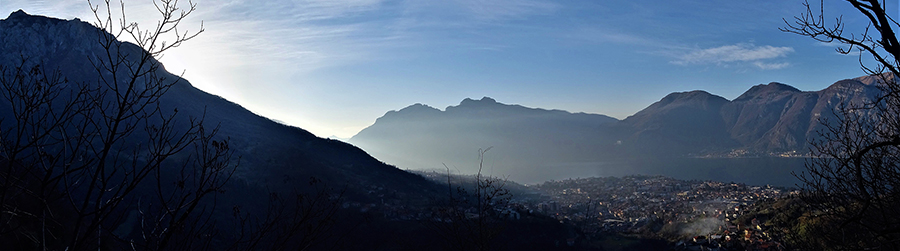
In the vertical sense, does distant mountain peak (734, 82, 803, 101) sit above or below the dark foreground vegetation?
above

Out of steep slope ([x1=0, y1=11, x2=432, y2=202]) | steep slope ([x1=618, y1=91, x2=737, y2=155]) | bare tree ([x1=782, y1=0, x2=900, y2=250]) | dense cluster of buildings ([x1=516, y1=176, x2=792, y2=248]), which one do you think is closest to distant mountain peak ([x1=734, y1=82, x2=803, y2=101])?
steep slope ([x1=618, y1=91, x2=737, y2=155])

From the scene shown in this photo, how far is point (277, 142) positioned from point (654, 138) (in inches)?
6033

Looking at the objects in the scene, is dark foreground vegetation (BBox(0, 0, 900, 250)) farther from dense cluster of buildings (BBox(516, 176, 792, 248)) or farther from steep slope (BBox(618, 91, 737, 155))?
steep slope (BBox(618, 91, 737, 155))

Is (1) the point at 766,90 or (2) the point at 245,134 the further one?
(1) the point at 766,90

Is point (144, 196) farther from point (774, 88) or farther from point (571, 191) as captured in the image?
point (774, 88)

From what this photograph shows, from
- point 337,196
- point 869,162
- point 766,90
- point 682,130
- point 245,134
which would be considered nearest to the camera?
point 869,162

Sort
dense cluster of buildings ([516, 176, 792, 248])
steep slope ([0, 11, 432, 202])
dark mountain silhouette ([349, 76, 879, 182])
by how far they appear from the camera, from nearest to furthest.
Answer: dense cluster of buildings ([516, 176, 792, 248])
steep slope ([0, 11, 432, 202])
dark mountain silhouette ([349, 76, 879, 182])

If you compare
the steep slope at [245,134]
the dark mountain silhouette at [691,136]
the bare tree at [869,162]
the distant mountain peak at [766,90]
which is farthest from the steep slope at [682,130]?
the bare tree at [869,162]

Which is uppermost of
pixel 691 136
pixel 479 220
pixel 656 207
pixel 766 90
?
pixel 766 90

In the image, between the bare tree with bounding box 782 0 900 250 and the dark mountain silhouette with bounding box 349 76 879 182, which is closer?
the bare tree with bounding box 782 0 900 250

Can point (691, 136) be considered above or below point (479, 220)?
above

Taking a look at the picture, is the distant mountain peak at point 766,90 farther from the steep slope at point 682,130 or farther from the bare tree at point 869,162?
the bare tree at point 869,162

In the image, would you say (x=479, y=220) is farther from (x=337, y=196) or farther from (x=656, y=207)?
(x=656, y=207)

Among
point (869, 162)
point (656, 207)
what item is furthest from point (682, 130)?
point (869, 162)
